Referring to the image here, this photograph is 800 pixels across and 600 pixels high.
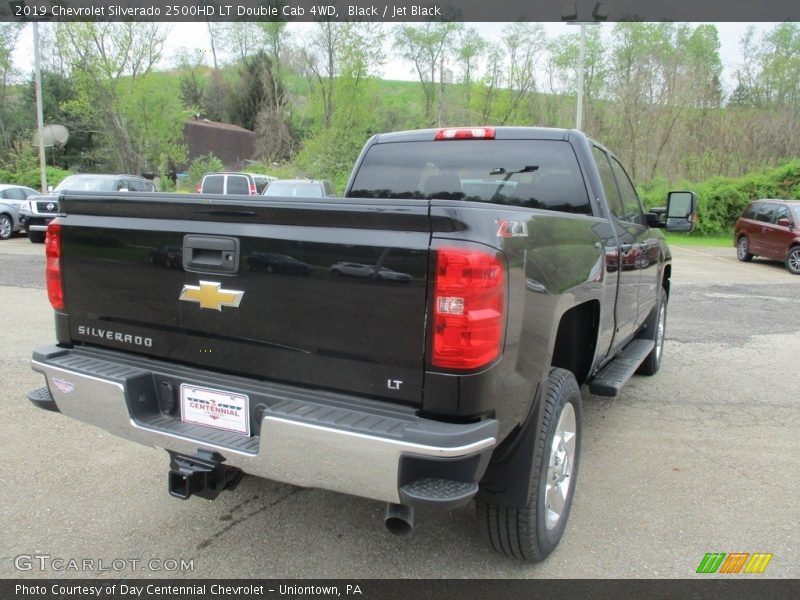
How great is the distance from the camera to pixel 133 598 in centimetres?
256

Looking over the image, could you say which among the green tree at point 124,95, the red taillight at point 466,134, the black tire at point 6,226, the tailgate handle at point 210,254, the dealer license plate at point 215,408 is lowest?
the black tire at point 6,226

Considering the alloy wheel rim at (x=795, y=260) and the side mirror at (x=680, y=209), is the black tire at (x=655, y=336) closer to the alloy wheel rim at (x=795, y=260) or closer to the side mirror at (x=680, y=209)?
the side mirror at (x=680, y=209)

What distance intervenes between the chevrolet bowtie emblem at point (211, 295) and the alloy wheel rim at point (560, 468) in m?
1.51

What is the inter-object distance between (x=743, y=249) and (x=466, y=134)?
16.1 m

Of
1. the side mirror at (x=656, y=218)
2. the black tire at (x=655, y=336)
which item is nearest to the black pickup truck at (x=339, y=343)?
the side mirror at (x=656, y=218)

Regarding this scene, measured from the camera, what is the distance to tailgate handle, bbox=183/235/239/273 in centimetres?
250

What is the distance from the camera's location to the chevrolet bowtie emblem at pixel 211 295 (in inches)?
99.0

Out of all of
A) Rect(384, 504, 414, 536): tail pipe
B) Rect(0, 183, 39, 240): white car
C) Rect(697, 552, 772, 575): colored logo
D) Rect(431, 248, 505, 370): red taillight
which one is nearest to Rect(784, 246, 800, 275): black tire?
Rect(697, 552, 772, 575): colored logo

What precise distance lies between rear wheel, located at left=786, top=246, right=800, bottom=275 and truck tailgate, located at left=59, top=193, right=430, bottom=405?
15.7 metres

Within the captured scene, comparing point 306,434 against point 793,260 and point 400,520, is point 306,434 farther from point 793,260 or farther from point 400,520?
point 793,260

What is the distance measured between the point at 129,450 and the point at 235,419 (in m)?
1.91

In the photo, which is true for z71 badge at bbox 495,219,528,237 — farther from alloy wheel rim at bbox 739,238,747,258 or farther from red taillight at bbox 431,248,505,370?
alloy wheel rim at bbox 739,238,747,258

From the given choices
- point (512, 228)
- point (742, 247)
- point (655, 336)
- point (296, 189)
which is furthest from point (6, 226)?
point (742, 247)

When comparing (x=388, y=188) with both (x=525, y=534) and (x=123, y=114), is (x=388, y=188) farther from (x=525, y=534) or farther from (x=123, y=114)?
(x=123, y=114)
